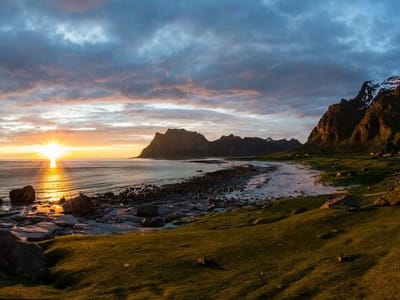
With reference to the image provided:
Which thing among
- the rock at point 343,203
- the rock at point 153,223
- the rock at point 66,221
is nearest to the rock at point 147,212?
the rock at point 153,223

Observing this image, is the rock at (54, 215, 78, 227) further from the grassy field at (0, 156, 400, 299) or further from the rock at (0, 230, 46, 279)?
the rock at (0, 230, 46, 279)

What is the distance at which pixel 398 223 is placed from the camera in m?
24.8

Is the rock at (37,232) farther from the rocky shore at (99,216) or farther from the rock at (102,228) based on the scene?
the rock at (102,228)

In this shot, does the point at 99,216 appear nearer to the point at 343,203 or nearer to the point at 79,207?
the point at 79,207

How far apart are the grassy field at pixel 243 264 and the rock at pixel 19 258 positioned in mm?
1031

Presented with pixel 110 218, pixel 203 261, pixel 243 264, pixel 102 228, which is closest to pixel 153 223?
pixel 102 228

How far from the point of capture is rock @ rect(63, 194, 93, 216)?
5800 centimetres

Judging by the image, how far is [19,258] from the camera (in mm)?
22875

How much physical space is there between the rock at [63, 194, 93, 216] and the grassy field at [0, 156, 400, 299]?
28232 mm

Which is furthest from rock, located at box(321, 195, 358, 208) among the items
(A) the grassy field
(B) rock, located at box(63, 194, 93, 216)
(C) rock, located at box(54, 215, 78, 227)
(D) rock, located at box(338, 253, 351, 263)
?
(B) rock, located at box(63, 194, 93, 216)

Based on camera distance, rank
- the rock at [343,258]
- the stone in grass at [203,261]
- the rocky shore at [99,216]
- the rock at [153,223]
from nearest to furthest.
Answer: the rock at [343,258]
the stone in grass at [203,261]
the rocky shore at [99,216]
the rock at [153,223]

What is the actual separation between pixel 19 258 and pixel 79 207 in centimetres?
3614

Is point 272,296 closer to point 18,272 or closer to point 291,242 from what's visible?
point 291,242

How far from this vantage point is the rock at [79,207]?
58000 mm
